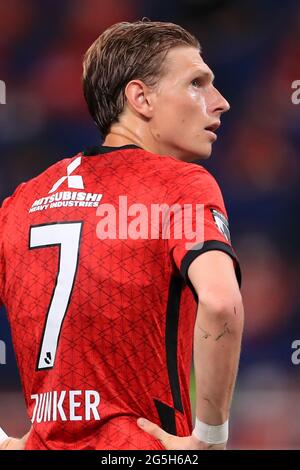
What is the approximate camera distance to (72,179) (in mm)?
2229

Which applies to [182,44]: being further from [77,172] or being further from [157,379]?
[157,379]

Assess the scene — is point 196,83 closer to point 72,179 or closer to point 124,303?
point 72,179

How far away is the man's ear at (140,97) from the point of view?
2350mm

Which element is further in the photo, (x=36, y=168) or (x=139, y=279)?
(x=36, y=168)

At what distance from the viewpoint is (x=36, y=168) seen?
19.5ft

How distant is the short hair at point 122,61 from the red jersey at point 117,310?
0.31 m

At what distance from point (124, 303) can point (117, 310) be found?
23mm

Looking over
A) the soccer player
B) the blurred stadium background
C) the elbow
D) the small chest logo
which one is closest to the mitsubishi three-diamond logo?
the soccer player

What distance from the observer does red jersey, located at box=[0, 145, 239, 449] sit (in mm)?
2029

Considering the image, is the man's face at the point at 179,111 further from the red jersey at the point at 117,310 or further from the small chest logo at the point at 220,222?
the small chest logo at the point at 220,222

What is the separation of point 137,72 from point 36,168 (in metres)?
3.64

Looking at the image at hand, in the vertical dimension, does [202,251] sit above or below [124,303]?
above

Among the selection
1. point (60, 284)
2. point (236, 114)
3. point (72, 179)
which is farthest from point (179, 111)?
point (236, 114)

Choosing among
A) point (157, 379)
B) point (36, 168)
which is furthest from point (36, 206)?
point (36, 168)
